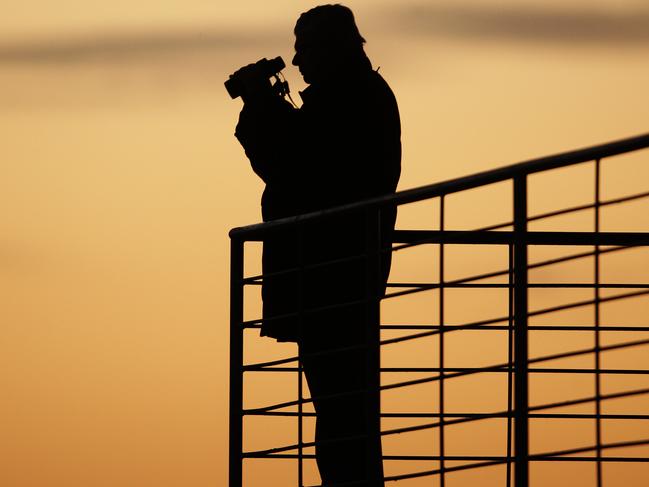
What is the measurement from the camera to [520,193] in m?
3.17

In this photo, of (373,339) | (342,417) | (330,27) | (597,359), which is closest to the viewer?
(597,359)

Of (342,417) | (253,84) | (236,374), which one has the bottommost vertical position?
(342,417)

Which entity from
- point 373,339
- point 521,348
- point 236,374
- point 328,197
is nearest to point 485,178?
point 521,348

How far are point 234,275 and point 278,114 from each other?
51cm

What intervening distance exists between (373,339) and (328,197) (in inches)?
22.1

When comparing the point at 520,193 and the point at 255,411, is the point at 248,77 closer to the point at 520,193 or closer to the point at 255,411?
the point at 255,411

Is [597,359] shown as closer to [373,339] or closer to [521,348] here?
[521,348]

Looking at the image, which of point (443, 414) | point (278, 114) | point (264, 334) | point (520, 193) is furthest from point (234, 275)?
point (520, 193)

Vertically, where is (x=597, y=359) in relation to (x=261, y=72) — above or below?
below

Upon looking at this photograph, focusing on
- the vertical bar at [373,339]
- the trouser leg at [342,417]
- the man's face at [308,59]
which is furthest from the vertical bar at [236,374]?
the man's face at [308,59]

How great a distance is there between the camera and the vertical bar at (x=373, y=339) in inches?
143

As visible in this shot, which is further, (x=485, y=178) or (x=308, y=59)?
(x=308, y=59)

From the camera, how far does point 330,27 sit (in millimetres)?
4348

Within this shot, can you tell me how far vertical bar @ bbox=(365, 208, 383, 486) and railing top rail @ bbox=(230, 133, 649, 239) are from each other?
0.28 ft
